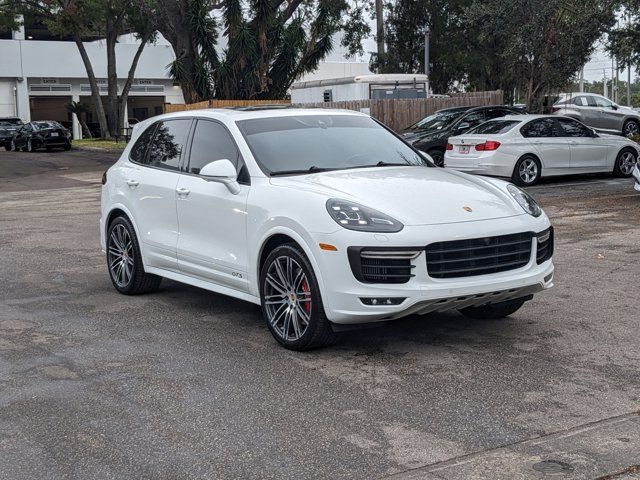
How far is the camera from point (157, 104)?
67.1 m

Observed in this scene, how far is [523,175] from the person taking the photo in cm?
1930

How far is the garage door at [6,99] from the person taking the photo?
59.5 m

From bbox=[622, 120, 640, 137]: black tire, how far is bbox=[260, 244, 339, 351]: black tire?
31185 mm

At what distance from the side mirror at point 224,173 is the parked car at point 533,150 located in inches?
489

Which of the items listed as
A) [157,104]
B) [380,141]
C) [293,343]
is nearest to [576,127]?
[380,141]

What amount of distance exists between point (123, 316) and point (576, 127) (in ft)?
46.9

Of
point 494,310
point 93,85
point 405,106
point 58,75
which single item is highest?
point 58,75

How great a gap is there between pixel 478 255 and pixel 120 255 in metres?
3.96

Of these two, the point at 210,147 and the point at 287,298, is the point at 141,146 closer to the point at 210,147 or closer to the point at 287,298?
the point at 210,147

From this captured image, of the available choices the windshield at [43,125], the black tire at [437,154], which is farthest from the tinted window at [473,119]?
the windshield at [43,125]

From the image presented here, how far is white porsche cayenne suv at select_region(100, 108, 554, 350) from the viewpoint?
6.27 metres

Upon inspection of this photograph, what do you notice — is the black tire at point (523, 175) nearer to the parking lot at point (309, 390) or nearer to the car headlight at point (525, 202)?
the parking lot at point (309, 390)

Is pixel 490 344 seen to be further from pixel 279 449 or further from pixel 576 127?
pixel 576 127

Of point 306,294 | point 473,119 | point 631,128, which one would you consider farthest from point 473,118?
point 306,294
